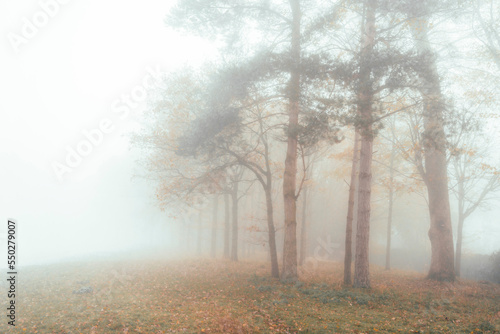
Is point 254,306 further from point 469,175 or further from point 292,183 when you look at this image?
point 469,175

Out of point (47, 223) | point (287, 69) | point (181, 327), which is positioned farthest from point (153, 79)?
point (47, 223)

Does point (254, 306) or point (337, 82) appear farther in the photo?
point (337, 82)

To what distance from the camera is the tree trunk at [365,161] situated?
10.3m

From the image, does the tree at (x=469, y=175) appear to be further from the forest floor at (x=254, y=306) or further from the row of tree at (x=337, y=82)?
the forest floor at (x=254, y=306)

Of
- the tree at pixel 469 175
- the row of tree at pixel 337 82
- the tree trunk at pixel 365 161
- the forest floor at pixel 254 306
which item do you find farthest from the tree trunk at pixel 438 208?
the tree trunk at pixel 365 161

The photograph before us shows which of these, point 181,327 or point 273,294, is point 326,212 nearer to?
point 273,294

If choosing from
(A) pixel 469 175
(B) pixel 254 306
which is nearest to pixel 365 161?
(B) pixel 254 306

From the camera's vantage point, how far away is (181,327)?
6.81m

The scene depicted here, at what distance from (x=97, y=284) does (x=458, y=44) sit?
21.3 m

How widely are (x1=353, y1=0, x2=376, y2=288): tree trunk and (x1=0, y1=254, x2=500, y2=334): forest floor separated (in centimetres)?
90

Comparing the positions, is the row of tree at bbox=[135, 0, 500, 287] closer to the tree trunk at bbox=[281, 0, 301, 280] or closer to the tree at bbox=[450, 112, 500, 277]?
the tree trunk at bbox=[281, 0, 301, 280]

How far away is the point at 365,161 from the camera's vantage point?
11.9 metres

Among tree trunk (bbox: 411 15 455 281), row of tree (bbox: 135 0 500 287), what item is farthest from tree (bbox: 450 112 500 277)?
row of tree (bbox: 135 0 500 287)

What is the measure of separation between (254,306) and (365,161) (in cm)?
712
